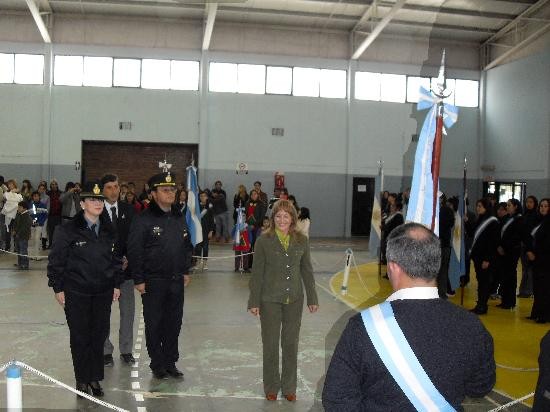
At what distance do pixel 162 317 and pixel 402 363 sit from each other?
4.55 meters

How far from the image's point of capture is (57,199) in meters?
18.7

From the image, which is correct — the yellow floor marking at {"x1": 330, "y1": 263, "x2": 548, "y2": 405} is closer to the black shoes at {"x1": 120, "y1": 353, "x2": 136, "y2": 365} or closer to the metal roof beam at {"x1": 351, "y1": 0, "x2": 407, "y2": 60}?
the black shoes at {"x1": 120, "y1": 353, "x2": 136, "y2": 365}

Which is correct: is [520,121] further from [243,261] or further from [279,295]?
[279,295]

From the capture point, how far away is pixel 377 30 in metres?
22.3

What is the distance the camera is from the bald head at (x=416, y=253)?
7.99 ft

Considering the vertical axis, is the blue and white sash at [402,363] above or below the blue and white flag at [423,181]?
below

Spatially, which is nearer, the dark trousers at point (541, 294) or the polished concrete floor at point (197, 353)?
the polished concrete floor at point (197, 353)

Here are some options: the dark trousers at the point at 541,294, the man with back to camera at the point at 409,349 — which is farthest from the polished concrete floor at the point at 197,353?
the man with back to camera at the point at 409,349

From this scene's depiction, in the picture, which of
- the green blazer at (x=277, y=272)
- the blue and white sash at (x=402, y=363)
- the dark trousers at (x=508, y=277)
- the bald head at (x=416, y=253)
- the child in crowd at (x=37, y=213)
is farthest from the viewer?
the child in crowd at (x=37, y=213)

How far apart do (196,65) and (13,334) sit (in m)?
18.0

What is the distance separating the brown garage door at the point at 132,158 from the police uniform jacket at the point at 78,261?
19129 mm

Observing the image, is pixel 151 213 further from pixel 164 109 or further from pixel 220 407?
pixel 164 109

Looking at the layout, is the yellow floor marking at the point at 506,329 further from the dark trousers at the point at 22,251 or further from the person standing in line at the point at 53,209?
the person standing in line at the point at 53,209

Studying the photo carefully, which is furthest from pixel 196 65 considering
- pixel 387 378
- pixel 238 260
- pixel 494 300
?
pixel 387 378
